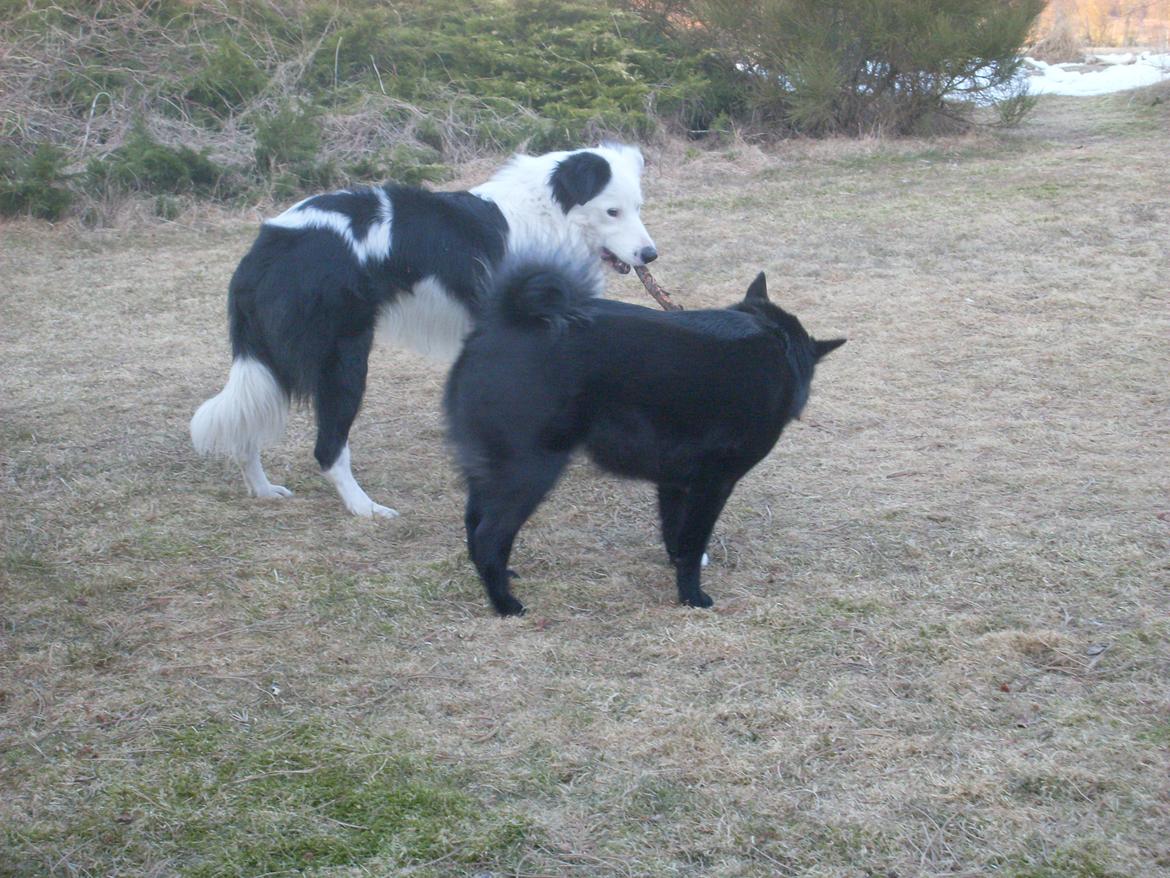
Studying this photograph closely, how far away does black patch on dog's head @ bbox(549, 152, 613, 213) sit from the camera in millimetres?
4926

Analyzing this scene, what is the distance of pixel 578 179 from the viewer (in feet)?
16.2

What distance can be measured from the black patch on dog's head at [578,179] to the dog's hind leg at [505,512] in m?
2.01

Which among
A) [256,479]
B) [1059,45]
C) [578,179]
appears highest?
[1059,45]

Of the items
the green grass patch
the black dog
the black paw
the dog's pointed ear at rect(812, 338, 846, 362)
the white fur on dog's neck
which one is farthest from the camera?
the white fur on dog's neck

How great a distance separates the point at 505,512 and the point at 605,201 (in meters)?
2.29

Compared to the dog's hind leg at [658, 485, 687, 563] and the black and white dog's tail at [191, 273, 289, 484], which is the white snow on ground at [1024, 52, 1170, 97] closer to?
the dog's hind leg at [658, 485, 687, 563]

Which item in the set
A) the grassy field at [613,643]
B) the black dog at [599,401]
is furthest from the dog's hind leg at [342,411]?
the black dog at [599,401]

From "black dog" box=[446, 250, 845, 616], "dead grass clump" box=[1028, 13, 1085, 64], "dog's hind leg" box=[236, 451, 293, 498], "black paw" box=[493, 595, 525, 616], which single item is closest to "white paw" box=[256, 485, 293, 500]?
"dog's hind leg" box=[236, 451, 293, 498]

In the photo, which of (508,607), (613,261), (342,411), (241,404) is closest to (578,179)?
(613,261)

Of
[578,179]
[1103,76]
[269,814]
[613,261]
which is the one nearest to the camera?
[269,814]

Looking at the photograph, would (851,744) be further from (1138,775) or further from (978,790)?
(1138,775)

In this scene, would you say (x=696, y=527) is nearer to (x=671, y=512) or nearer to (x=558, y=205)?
(x=671, y=512)

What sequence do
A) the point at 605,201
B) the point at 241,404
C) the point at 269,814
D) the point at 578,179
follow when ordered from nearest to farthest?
the point at 269,814 → the point at 241,404 → the point at 578,179 → the point at 605,201

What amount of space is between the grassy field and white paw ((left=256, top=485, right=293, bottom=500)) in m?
0.07
